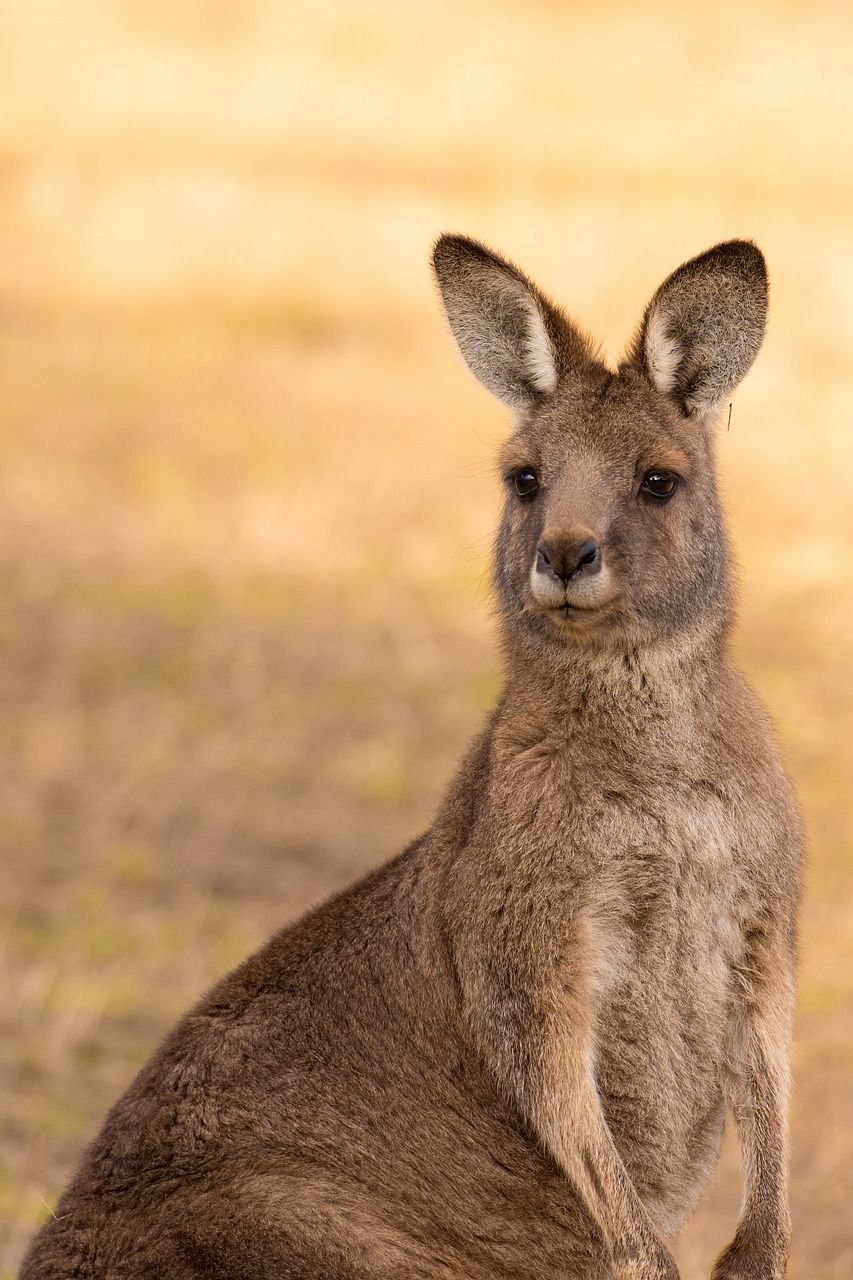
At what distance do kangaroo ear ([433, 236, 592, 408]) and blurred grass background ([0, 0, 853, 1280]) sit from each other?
0.81m

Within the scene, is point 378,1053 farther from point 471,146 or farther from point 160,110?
point 160,110

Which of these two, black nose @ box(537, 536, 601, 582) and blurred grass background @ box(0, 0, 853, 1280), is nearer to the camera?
black nose @ box(537, 536, 601, 582)

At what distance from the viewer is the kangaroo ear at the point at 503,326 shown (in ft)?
14.4

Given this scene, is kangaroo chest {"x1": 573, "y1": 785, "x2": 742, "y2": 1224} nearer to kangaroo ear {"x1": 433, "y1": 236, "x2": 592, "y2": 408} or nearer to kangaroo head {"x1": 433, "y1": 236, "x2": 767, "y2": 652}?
kangaroo head {"x1": 433, "y1": 236, "x2": 767, "y2": 652}

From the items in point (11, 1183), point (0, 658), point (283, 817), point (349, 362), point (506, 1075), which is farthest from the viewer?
point (349, 362)

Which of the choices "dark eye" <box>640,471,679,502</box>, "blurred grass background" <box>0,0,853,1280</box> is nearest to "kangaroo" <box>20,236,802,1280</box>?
"dark eye" <box>640,471,679,502</box>

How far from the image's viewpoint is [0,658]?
916 centimetres

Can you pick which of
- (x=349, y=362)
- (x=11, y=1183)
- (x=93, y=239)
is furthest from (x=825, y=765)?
(x=93, y=239)

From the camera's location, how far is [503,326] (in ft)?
14.9

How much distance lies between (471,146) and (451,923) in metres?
15.6

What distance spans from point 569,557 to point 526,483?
1.39 feet

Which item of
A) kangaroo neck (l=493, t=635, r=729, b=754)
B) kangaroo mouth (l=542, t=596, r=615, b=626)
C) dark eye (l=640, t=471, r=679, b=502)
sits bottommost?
kangaroo neck (l=493, t=635, r=729, b=754)

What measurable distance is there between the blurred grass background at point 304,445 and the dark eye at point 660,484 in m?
1.04

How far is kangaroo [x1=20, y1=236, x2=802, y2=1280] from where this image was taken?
12.9 feet
